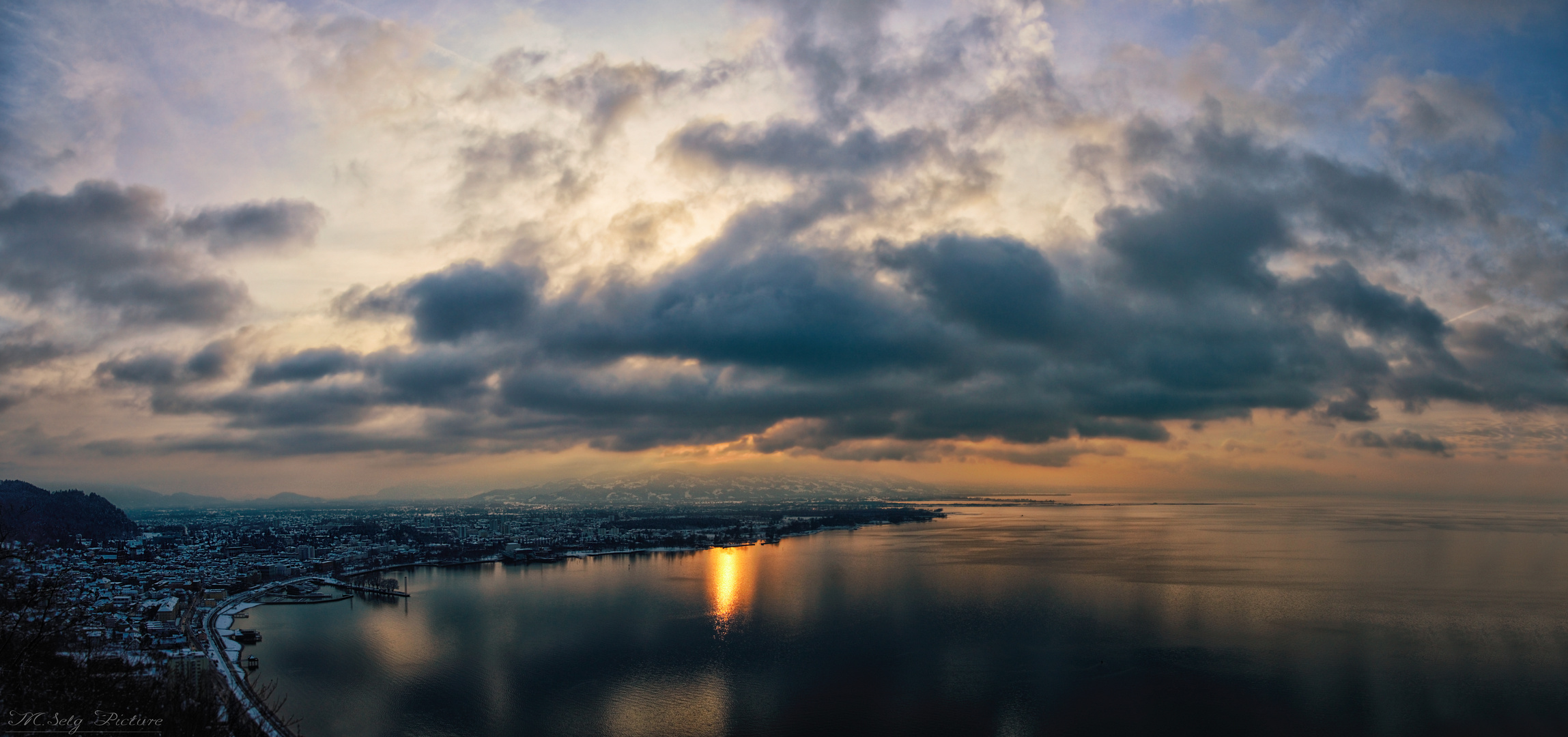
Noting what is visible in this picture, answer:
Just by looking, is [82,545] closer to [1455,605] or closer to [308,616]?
[308,616]

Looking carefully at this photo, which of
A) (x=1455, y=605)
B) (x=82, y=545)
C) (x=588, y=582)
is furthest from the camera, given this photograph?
(x=82, y=545)

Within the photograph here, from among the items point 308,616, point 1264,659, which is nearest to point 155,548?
point 308,616

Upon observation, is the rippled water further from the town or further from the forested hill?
the forested hill

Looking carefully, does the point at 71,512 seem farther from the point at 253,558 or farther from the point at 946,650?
the point at 946,650

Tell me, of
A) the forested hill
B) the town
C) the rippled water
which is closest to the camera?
the rippled water

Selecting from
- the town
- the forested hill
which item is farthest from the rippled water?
the forested hill

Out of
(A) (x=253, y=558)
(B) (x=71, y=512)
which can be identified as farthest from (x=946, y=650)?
(B) (x=71, y=512)

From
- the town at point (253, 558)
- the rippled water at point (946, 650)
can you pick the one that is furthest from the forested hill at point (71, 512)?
the rippled water at point (946, 650)

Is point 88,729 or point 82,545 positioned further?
point 82,545
